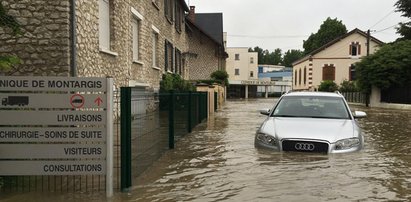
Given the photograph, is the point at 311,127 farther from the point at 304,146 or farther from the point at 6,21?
the point at 6,21

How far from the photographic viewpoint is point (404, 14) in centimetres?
4431

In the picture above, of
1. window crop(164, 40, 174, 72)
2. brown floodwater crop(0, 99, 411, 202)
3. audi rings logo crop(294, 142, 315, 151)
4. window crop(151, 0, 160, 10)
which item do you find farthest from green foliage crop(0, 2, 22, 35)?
window crop(164, 40, 174, 72)

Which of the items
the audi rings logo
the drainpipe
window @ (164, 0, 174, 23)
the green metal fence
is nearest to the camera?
the green metal fence

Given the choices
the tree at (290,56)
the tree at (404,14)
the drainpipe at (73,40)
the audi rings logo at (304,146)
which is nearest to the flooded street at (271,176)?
the audi rings logo at (304,146)

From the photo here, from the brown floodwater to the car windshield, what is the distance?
101cm

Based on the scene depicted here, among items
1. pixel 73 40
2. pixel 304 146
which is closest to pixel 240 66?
pixel 73 40

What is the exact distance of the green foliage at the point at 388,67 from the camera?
3372cm

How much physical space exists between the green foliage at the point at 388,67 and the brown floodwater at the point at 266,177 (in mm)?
26070

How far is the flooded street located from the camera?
581 cm

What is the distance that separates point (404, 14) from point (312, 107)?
130 feet

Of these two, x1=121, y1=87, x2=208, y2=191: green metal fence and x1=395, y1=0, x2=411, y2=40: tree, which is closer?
x1=121, y1=87, x2=208, y2=191: green metal fence

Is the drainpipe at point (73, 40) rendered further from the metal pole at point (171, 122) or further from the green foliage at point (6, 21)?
the green foliage at point (6, 21)

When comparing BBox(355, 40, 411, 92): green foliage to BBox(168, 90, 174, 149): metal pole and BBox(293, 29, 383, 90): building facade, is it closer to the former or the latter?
BBox(293, 29, 383, 90): building facade

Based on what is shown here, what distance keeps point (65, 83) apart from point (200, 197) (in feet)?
7.08
